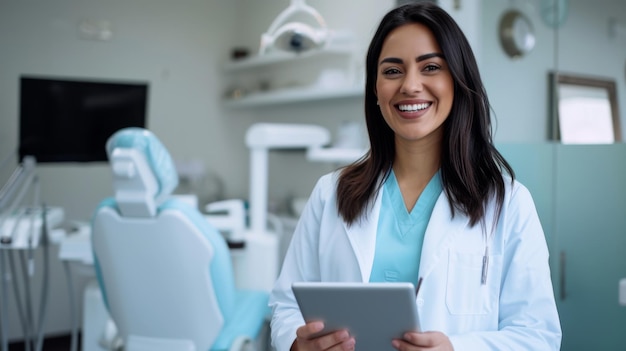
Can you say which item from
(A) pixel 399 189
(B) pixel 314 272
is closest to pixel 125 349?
(B) pixel 314 272

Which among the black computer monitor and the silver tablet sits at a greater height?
the black computer monitor

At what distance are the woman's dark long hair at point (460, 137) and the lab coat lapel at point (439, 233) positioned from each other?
1cm

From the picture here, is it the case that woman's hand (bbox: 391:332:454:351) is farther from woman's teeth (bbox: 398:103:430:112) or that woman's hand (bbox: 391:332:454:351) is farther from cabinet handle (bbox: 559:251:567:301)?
cabinet handle (bbox: 559:251:567:301)

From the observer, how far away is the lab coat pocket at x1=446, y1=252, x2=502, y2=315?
950mm

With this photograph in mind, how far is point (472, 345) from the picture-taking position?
2.94 ft

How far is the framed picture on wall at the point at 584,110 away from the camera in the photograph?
138 centimetres

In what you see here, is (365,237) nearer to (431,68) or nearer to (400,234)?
Result: (400,234)

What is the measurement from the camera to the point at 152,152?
1661 mm

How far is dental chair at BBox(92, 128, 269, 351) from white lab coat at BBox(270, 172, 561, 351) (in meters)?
0.69

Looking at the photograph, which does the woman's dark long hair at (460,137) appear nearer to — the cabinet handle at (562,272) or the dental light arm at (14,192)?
the cabinet handle at (562,272)

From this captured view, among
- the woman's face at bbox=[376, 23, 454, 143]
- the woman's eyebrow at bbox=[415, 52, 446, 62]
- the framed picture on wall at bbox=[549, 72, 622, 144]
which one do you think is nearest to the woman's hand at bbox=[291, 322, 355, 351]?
the woman's face at bbox=[376, 23, 454, 143]

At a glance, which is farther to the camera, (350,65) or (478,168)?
(350,65)

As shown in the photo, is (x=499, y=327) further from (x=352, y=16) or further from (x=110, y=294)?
(x=352, y=16)

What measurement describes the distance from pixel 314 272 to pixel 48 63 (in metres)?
2.73
